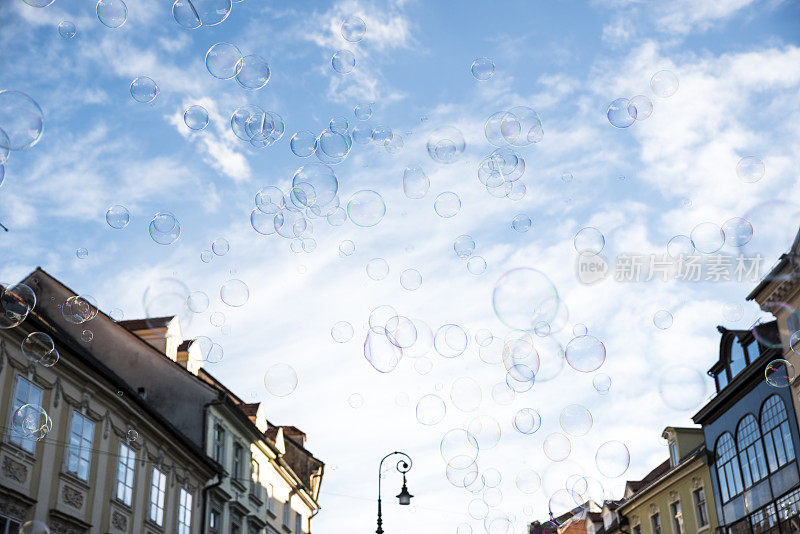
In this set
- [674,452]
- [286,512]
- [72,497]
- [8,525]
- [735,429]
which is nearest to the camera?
[8,525]

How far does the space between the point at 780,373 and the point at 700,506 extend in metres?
7.96

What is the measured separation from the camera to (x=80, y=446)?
16141 mm

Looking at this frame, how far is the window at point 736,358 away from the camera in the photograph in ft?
82.1

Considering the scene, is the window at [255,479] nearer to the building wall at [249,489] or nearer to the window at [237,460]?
the building wall at [249,489]

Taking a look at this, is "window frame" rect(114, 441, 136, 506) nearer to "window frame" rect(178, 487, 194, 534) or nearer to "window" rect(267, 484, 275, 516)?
"window frame" rect(178, 487, 194, 534)

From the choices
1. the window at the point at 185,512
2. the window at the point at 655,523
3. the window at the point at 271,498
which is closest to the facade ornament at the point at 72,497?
the window at the point at 185,512

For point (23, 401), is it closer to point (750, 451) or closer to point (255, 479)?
point (255, 479)

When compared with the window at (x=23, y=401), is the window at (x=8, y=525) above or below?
below

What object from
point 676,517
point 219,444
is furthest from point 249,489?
point 676,517

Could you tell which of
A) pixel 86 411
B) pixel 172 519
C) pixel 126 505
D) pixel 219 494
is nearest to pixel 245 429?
pixel 219 494

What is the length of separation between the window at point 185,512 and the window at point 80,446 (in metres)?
5.21

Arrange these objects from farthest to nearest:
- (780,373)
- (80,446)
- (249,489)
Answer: (249,489) < (780,373) < (80,446)

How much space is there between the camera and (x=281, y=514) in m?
30.3

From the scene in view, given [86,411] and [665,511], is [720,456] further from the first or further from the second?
[86,411]
